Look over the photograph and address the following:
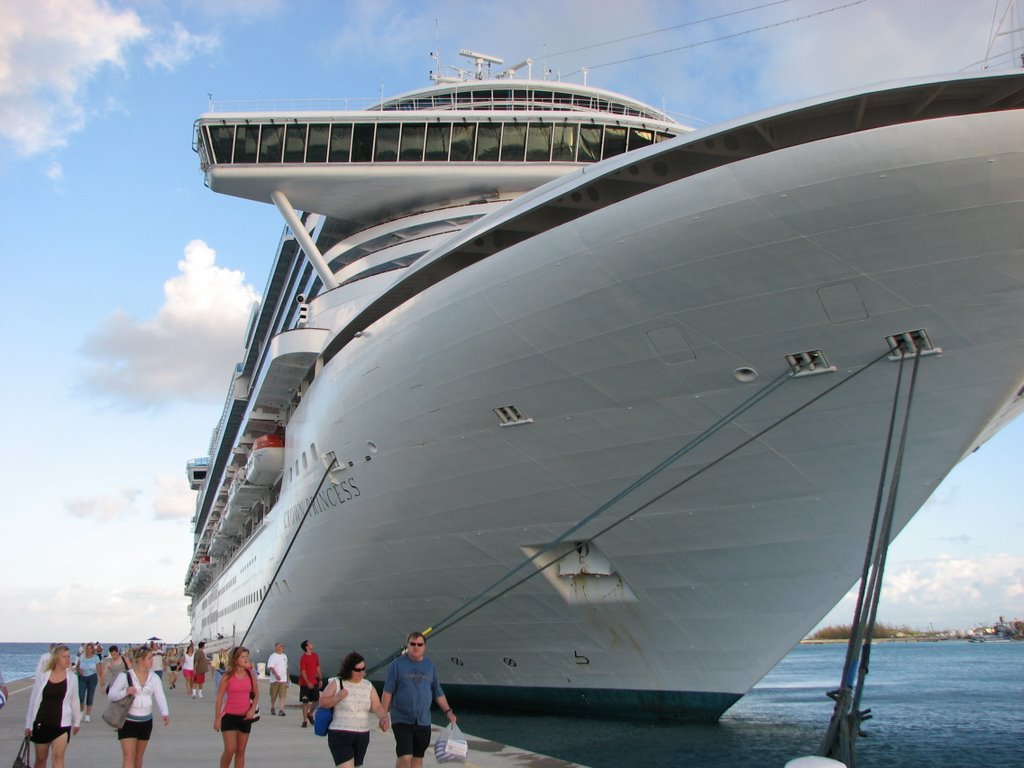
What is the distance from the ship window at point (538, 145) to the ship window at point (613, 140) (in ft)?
4.52

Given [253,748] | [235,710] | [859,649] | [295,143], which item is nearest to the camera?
[235,710]

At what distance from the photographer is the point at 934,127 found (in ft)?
25.6

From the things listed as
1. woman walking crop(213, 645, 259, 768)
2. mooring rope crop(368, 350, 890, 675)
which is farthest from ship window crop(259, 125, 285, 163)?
woman walking crop(213, 645, 259, 768)

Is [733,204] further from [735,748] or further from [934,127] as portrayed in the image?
[735,748]

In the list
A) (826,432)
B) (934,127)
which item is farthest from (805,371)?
(934,127)

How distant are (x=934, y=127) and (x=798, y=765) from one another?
5.53 m

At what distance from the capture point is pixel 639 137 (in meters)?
19.7

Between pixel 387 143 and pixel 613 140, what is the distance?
16.0 feet

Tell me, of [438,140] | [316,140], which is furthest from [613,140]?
[316,140]

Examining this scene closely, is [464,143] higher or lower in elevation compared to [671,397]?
higher

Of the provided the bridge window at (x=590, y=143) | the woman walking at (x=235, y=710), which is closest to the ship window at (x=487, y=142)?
the bridge window at (x=590, y=143)

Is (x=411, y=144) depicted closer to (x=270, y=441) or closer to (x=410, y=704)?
(x=270, y=441)

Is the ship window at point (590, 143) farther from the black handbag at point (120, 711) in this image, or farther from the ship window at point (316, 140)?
the black handbag at point (120, 711)

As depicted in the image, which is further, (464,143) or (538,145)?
(538,145)
